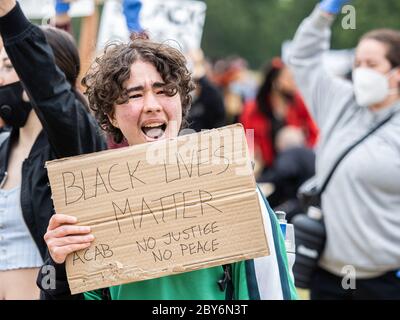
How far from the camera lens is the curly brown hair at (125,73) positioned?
287 centimetres

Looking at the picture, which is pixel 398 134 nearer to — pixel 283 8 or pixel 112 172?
pixel 112 172

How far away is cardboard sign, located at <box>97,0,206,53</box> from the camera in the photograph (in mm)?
7926

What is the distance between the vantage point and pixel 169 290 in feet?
8.88

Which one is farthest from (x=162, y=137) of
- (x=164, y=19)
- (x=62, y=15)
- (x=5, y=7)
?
(x=164, y=19)

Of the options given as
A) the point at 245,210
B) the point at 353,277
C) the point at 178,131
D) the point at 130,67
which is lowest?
the point at 353,277

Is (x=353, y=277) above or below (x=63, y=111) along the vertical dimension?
below

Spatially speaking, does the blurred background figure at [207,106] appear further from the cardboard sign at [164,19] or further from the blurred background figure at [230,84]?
the blurred background figure at [230,84]

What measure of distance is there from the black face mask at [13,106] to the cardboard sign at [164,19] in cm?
411

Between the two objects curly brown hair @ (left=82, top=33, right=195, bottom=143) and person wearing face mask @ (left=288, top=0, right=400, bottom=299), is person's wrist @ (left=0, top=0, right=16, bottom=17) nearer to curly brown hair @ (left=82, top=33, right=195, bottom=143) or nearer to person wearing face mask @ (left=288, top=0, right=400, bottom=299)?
curly brown hair @ (left=82, top=33, right=195, bottom=143)

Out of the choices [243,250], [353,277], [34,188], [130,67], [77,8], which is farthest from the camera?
[77,8]

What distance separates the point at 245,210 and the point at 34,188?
48.7 inches

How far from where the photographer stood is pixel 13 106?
12.5 ft

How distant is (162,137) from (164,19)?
17.6 ft

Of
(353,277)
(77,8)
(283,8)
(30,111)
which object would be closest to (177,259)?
(30,111)
